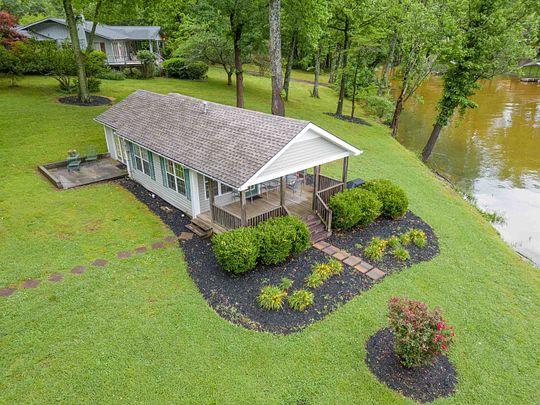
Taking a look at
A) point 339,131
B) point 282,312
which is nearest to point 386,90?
point 339,131

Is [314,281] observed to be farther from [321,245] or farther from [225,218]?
[225,218]

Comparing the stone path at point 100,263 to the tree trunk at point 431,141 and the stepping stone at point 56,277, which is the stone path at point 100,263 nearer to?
the stepping stone at point 56,277

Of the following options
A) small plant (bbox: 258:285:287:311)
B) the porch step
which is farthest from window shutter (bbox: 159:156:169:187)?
small plant (bbox: 258:285:287:311)

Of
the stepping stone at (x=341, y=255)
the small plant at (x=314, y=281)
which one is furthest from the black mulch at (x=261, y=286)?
the stepping stone at (x=341, y=255)

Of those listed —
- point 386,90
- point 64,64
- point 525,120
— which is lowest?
point 525,120

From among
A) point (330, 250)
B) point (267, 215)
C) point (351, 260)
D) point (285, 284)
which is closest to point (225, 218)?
point (267, 215)

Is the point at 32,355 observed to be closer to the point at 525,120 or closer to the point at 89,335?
the point at 89,335

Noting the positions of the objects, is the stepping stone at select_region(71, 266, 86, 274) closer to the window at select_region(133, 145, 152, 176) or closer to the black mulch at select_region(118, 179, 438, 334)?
the black mulch at select_region(118, 179, 438, 334)
